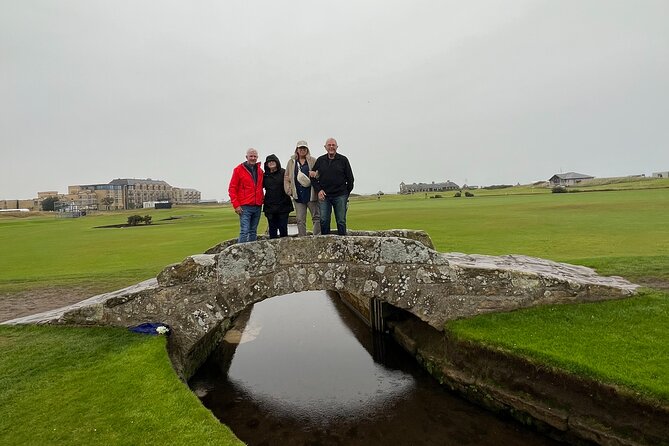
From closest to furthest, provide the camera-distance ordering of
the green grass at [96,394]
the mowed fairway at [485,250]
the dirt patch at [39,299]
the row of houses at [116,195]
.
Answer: the green grass at [96,394], the dirt patch at [39,299], the mowed fairway at [485,250], the row of houses at [116,195]

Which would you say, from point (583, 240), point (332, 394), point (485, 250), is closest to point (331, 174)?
point (332, 394)

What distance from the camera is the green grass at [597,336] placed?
6500 mm

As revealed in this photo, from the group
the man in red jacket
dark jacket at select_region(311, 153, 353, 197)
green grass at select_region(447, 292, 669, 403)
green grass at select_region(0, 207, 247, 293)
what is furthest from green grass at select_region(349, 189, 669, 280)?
green grass at select_region(0, 207, 247, 293)

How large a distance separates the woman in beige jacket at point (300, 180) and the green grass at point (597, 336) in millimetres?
Result: 4224

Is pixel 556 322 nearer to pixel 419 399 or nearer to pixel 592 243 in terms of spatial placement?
pixel 419 399

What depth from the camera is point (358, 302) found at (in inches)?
597

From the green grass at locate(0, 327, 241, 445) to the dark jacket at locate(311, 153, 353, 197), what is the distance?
4693 mm

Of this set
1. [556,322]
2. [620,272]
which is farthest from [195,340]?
[620,272]

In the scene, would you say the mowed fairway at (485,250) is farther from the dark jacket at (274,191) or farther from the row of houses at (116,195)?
the row of houses at (116,195)

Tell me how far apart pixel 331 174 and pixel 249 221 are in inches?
92.1

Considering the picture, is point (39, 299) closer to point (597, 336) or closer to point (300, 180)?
point (300, 180)

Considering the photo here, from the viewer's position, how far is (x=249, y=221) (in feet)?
32.9

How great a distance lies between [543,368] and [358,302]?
27.7ft

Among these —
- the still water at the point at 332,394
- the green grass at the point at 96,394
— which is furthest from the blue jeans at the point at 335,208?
the green grass at the point at 96,394
